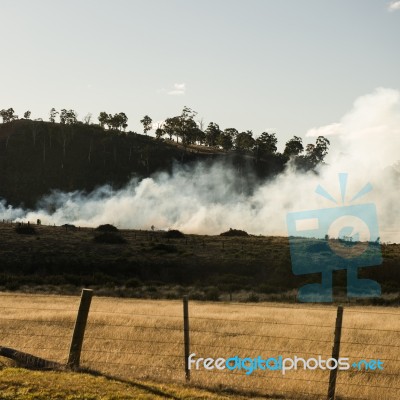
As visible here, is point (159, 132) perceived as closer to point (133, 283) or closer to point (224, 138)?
point (224, 138)

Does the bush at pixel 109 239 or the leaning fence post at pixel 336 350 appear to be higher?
the bush at pixel 109 239

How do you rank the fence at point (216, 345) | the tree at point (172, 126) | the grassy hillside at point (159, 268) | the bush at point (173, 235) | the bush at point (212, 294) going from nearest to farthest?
the fence at point (216, 345), the bush at point (212, 294), the grassy hillside at point (159, 268), the bush at point (173, 235), the tree at point (172, 126)

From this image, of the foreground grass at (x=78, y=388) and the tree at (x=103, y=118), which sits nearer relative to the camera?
the foreground grass at (x=78, y=388)

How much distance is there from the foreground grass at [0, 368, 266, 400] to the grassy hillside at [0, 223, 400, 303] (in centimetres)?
2363

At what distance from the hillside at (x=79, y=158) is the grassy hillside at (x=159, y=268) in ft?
162

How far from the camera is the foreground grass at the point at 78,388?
9.16 metres

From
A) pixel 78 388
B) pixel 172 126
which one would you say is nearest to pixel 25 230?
pixel 78 388

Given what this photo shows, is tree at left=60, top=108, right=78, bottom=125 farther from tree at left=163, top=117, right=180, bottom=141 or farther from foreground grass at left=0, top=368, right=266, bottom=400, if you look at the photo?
foreground grass at left=0, top=368, right=266, bottom=400

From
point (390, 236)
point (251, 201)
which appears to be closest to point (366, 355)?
point (390, 236)

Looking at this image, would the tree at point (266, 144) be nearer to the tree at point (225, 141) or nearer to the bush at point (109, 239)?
the tree at point (225, 141)

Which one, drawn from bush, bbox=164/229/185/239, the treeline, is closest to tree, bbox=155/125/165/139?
the treeline

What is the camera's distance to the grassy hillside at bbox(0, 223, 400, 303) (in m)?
38.3

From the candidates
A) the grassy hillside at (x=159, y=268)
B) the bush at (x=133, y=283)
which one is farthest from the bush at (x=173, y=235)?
the bush at (x=133, y=283)

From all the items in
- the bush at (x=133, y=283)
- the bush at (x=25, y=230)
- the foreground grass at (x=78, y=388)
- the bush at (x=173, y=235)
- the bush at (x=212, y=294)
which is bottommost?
the bush at (x=212, y=294)
